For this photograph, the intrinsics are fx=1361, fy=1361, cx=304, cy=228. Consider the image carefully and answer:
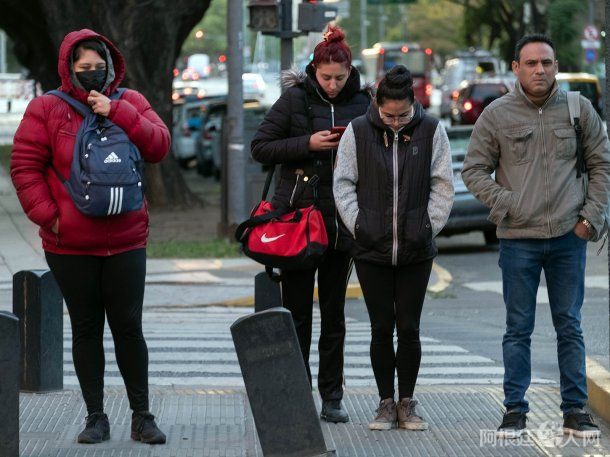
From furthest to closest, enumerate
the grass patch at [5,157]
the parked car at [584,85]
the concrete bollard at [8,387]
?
1. the parked car at [584,85]
2. the grass patch at [5,157]
3. the concrete bollard at [8,387]

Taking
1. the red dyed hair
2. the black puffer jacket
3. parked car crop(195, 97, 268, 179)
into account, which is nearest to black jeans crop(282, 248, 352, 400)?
the black puffer jacket

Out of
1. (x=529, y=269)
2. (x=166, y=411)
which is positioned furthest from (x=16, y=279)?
(x=529, y=269)

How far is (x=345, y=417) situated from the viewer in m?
7.05

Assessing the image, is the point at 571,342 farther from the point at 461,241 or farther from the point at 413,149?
the point at 461,241

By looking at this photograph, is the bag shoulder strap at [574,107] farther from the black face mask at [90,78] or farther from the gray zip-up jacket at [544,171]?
the black face mask at [90,78]

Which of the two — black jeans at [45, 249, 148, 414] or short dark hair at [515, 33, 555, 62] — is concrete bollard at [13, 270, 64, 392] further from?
short dark hair at [515, 33, 555, 62]

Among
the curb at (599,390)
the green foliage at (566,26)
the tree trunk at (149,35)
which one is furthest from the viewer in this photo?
the green foliage at (566,26)

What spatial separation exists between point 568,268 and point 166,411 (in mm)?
2301

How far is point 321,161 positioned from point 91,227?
4.28 feet

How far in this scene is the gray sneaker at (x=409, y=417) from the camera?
682cm

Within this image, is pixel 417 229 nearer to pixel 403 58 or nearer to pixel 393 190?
pixel 393 190


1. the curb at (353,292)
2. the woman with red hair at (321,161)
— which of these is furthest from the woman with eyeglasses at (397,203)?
the curb at (353,292)

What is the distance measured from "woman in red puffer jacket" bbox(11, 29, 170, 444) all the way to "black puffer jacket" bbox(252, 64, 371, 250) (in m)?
0.65

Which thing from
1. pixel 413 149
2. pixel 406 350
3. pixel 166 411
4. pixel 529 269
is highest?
pixel 413 149
